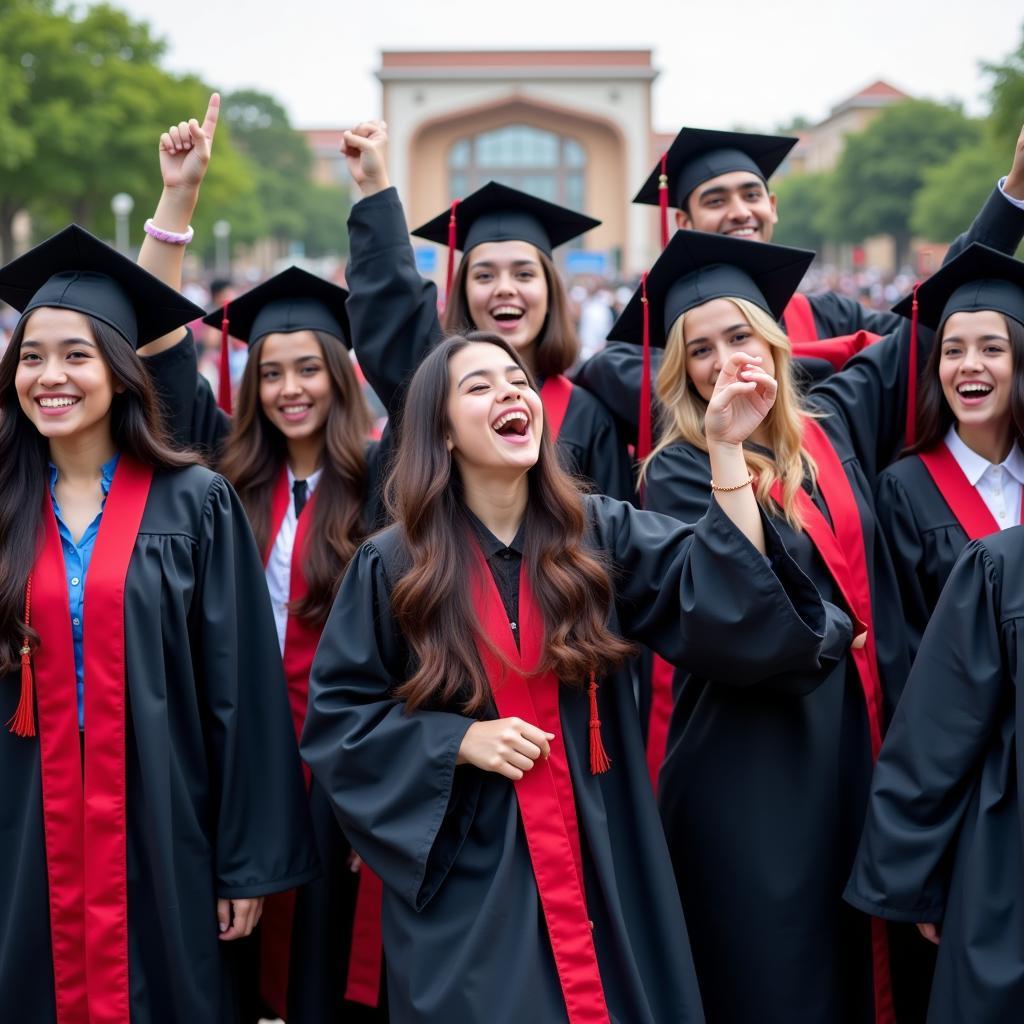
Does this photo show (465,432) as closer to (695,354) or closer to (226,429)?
(695,354)

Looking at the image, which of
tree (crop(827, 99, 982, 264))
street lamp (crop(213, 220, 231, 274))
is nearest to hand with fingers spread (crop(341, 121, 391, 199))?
street lamp (crop(213, 220, 231, 274))

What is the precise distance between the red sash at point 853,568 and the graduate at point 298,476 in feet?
4.42

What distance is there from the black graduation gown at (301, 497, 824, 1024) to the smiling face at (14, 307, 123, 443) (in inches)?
31.8

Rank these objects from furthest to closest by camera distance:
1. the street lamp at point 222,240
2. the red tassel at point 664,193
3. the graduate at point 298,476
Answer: the street lamp at point 222,240 → the red tassel at point 664,193 → the graduate at point 298,476

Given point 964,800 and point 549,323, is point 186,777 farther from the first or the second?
point 549,323

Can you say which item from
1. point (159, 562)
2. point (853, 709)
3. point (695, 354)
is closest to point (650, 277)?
point (695, 354)

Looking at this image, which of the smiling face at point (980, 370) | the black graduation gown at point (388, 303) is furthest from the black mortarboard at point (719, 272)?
the black graduation gown at point (388, 303)

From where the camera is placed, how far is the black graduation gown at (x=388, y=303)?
3.96 meters

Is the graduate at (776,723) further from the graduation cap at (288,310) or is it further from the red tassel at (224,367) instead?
the red tassel at (224,367)

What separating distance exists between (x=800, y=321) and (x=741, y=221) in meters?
0.44

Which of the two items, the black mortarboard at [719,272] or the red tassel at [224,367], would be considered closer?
the black mortarboard at [719,272]

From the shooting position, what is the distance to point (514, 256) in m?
4.25

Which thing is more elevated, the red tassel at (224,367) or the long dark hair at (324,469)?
the red tassel at (224,367)

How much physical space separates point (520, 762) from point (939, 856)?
1.05 metres
